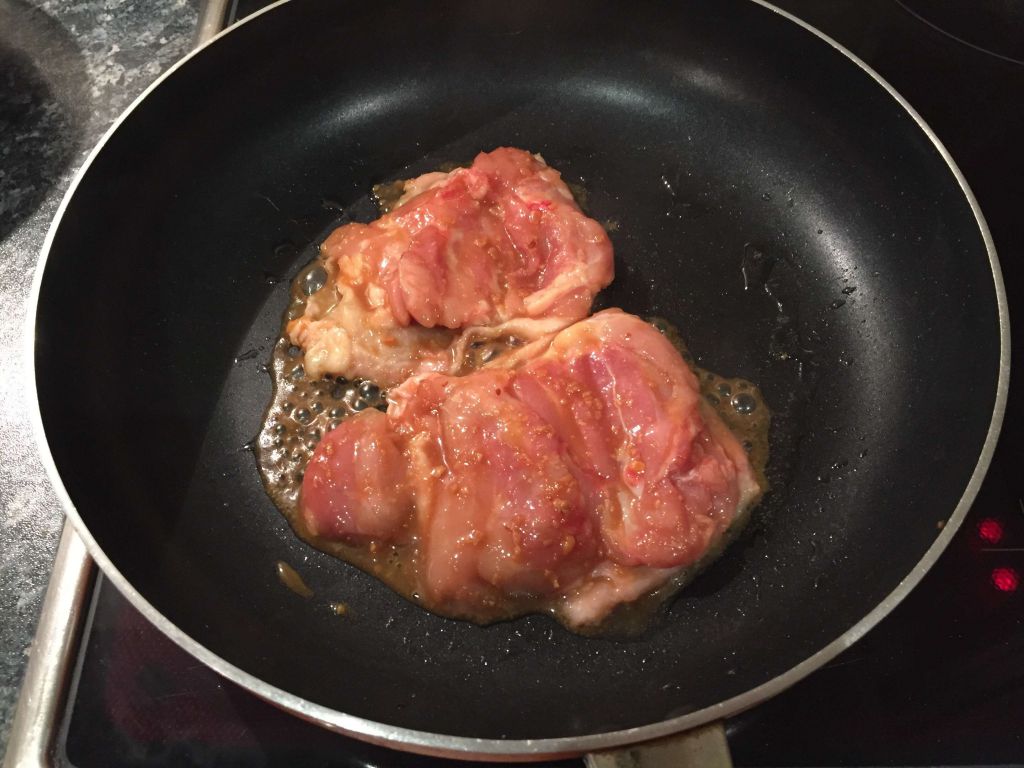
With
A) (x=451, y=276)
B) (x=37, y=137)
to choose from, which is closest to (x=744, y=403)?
(x=451, y=276)

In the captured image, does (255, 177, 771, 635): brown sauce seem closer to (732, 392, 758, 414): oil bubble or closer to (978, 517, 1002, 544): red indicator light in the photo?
(732, 392, 758, 414): oil bubble

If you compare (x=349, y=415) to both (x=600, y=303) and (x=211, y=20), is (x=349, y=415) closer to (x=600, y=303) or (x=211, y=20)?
(x=600, y=303)

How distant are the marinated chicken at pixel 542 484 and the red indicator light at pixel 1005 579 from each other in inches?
20.1

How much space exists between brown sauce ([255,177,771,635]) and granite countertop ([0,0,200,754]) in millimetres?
516

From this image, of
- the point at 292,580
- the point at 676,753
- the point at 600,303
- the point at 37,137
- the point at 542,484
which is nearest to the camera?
the point at 676,753

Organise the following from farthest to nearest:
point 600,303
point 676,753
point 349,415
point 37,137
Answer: point 37,137
point 600,303
point 349,415
point 676,753

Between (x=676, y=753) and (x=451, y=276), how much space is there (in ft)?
3.68

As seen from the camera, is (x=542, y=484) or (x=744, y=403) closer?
(x=542, y=484)

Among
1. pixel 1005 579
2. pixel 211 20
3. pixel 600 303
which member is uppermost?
pixel 211 20

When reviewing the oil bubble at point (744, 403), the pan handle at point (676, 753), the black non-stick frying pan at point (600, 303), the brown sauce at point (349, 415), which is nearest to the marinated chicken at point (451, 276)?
the brown sauce at point (349, 415)

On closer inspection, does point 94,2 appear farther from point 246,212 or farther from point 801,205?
point 801,205

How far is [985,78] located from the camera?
199cm

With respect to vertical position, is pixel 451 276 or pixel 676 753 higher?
pixel 451 276

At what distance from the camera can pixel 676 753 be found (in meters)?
1.22
